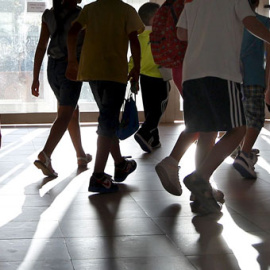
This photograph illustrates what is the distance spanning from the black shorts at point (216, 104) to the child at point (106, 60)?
0.76 metres

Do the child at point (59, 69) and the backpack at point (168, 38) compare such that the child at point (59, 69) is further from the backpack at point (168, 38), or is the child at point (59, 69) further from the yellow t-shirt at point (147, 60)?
the yellow t-shirt at point (147, 60)

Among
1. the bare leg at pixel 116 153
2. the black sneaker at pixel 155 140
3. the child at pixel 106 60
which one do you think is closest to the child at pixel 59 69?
the bare leg at pixel 116 153

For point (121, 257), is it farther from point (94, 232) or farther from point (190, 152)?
point (190, 152)

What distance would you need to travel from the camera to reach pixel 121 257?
9.47 feet

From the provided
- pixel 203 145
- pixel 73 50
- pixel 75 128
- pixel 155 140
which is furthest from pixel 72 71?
pixel 155 140

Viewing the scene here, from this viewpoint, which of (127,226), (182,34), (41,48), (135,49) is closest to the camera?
(127,226)

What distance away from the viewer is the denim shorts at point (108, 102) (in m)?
4.38

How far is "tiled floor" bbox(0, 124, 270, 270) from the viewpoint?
9.34 ft

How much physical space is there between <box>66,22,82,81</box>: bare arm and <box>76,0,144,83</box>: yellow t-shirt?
0.34 ft

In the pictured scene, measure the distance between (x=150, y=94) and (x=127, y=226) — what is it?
3.36m

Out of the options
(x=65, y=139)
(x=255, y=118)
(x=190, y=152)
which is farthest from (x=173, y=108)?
(x=255, y=118)

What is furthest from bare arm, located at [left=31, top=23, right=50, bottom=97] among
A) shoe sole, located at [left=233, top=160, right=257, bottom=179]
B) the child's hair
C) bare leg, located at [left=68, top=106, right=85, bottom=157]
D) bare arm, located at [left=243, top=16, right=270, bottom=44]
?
bare arm, located at [left=243, top=16, right=270, bottom=44]

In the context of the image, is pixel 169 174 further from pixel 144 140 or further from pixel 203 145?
pixel 144 140

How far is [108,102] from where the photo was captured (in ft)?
14.4
